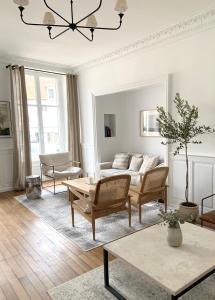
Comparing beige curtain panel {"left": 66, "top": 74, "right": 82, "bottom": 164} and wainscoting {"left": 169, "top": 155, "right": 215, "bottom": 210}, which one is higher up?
beige curtain panel {"left": 66, "top": 74, "right": 82, "bottom": 164}

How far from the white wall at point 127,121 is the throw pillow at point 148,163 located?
45 centimetres

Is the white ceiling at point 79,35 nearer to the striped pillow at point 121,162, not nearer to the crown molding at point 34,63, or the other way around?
the crown molding at point 34,63

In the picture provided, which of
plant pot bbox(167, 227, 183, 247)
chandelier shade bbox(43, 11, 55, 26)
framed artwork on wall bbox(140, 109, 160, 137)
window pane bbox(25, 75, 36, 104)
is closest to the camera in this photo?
plant pot bbox(167, 227, 183, 247)

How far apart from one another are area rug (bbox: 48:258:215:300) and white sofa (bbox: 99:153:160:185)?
8.23 ft

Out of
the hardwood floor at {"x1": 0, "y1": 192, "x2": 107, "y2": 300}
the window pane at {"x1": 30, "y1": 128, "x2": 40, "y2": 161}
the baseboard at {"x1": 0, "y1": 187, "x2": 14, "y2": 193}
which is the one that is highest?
the window pane at {"x1": 30, "y1": 128, "x2": 40, "y2": 161}

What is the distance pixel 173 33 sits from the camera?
3.98m

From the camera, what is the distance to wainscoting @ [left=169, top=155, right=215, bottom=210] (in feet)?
12.2

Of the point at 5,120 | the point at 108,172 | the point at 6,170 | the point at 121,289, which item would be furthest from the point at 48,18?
the point at 6,170

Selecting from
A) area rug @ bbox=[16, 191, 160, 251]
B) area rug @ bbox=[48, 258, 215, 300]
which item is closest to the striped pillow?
area rug @ bbox=[16, 191, 160, 251]

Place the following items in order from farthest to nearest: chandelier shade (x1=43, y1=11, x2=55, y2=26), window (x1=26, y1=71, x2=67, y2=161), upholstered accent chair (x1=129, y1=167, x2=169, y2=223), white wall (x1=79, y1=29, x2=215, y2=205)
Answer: window (x1=26, y1=71, x2=67, y2=161) → white wall (x1=79, y1=29, x2=215, y2=205) → upholstered accent chair (x1=129, y1=167, x2=169, y2=223) → chandelier shade (x1=43, y1=11, x2=55, y2=26)

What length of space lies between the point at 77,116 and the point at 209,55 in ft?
12.7

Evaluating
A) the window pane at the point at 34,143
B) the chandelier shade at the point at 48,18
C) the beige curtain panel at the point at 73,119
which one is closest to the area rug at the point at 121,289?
the chandelier shade at the point at 48,18

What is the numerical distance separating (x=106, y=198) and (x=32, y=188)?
7.87ft

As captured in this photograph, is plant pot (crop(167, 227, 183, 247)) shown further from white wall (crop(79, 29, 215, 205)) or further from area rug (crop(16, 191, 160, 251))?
white wall (crop(79, 29, 215, 205))
